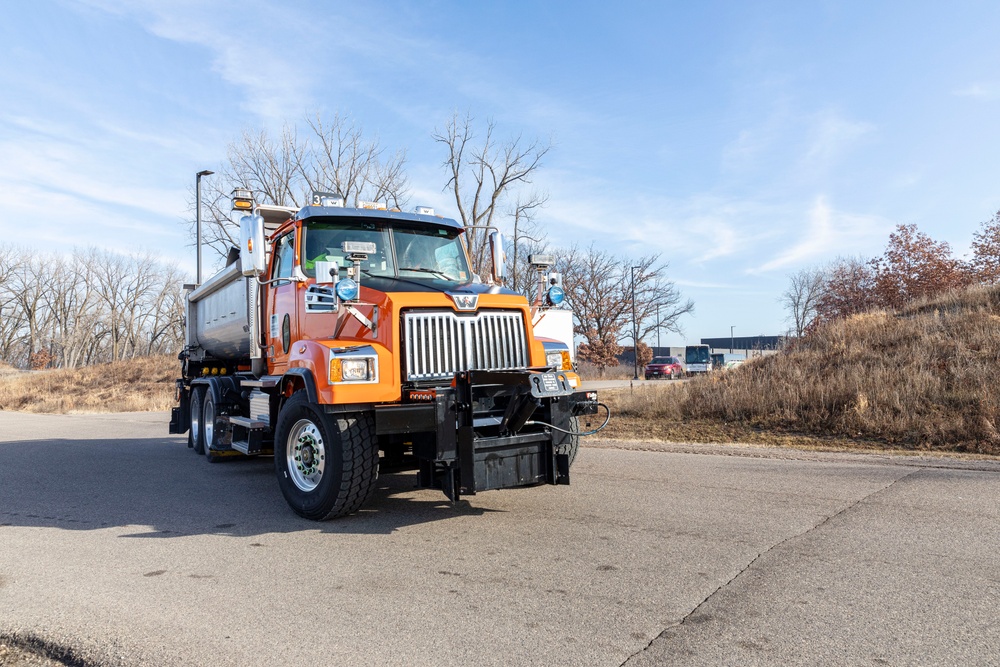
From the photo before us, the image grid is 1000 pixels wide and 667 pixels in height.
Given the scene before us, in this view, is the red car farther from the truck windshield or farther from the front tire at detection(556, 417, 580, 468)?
the front tire at detection(556, 417, 580, 468)

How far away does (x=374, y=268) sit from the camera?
23.8 ft

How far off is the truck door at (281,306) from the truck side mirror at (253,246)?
1.08ft

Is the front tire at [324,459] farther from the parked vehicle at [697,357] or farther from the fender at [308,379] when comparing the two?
the parked vehicle at [697,357]

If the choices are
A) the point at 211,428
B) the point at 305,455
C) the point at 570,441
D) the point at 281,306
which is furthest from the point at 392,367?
the point at 211,428

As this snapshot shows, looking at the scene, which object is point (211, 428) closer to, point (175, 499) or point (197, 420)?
point (197, 420)

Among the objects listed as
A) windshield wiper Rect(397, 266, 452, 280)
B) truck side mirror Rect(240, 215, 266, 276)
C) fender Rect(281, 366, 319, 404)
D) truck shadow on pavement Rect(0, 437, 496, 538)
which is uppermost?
truck side mirror Rect(240, 215, 266, 276)

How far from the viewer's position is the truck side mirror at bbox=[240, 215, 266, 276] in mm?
6926

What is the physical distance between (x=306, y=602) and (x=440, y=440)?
5.83 feet

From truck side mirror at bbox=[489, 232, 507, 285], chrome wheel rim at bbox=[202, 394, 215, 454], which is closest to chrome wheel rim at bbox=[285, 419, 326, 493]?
truck side mirror at bbox=[489, 232, 507, 285]

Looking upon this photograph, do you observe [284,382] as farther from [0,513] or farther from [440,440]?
[0,513]

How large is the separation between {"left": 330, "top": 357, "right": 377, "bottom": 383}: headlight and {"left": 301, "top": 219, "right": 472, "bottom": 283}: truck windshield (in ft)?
5.05

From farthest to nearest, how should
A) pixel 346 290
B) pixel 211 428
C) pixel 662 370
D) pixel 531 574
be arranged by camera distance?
pixel 662 370, pixel 211 428, pixel 346 290, pixel 531 574

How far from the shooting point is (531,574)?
454 cm

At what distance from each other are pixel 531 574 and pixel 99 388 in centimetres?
3696
